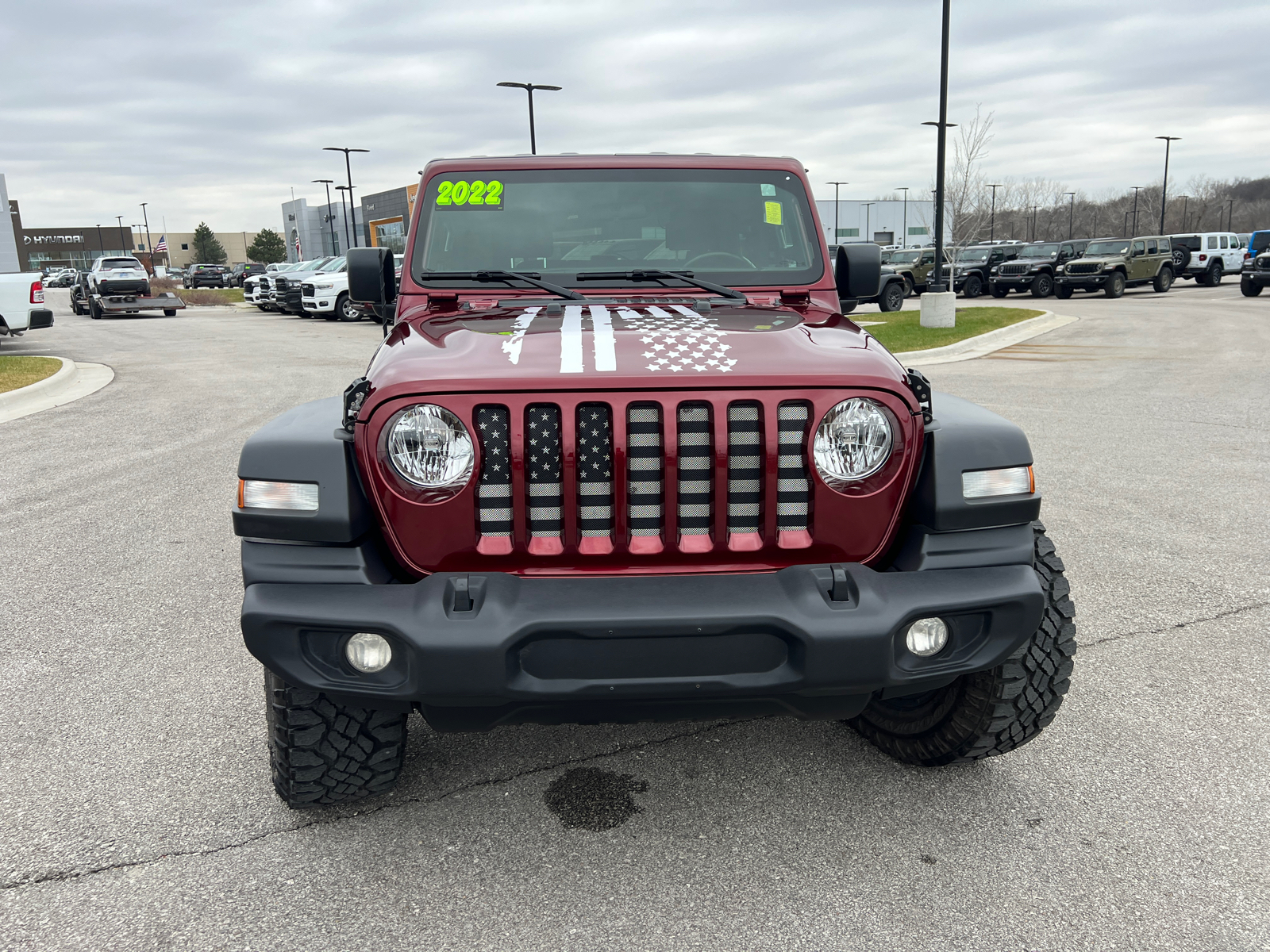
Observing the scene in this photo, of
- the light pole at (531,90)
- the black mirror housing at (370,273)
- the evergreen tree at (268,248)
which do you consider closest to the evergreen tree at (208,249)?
the evergreen tree at (268,248)

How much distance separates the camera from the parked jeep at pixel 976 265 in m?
32.0

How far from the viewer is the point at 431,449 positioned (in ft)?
→ 7.82

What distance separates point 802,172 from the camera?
395 centimetres

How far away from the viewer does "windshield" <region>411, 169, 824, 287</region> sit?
12.1ft

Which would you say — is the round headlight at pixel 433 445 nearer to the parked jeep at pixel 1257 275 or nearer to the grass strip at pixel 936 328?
the grass strip at pixel 936 328

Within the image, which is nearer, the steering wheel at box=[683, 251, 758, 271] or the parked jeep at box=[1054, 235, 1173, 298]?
the steering wheel at box=[683, 251, 758, 271]

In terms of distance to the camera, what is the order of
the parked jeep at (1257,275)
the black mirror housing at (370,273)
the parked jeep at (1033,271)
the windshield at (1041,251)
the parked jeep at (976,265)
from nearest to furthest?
1. the black mirror housing at (370,273)
2. the parked jeep at (1257,275)
3. the parked jeep at (1033,271)
4. the windshield at (1041,251)
5. the parked jeep at (976,265)

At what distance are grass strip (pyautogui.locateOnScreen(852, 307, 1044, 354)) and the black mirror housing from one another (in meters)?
10.4

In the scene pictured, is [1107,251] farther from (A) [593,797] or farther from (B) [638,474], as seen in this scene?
(B) [638,474]

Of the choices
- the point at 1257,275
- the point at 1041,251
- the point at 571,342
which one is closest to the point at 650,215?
the point at 571,342

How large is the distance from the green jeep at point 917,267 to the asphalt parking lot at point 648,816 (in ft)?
89.9

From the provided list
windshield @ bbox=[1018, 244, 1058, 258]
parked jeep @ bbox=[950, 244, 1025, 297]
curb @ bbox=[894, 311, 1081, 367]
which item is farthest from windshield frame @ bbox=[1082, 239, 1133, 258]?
curb @ bbox=[894, 311, 1081, 367]

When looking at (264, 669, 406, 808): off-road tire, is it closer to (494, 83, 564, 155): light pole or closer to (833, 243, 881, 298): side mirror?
(833, 243, 881, 298): side mirror

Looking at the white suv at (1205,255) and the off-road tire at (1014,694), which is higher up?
the white suv at (1205,255)
